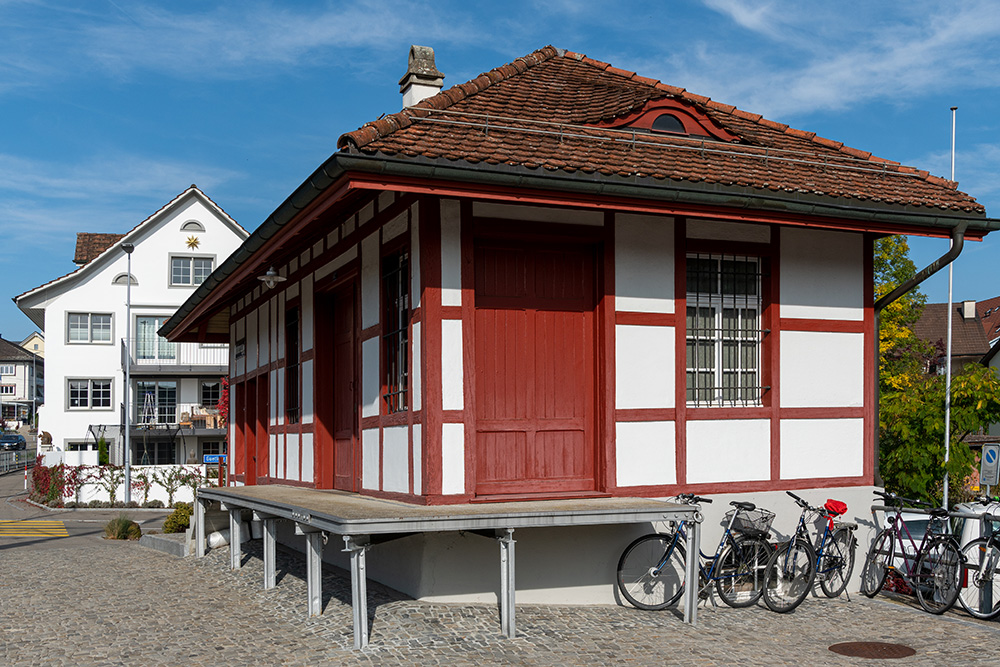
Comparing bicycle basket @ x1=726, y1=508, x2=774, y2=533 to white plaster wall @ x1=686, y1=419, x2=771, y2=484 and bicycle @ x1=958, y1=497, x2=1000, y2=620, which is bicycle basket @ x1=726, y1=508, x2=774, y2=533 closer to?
white plaster wall @ x1=686, y1=419, x2=771, y2=484

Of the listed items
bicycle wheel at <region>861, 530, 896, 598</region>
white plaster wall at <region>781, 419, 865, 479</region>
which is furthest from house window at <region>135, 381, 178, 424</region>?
bicycle wheel at <region>861, 530, 896, 598</region>

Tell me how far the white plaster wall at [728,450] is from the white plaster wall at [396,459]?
2.90 metres

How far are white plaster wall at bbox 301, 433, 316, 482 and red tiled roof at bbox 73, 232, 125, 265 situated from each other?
35694 millimetres

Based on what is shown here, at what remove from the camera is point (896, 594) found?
10.9 meters

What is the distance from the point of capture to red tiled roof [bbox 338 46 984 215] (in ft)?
30.3

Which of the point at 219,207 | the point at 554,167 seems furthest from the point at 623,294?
the point at 219,207

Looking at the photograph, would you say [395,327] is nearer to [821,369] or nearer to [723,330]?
[723,330]

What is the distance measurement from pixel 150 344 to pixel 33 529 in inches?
728

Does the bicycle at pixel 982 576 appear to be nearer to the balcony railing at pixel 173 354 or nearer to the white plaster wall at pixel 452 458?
the white plaster wall at pixel 452 458

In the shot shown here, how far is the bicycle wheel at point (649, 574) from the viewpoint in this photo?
971cm

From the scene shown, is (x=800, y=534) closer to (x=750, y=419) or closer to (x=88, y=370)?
(x=750, y=419)

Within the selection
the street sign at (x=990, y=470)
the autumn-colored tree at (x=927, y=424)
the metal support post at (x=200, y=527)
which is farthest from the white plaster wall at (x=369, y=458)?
the autumn-colored tree at (x=927, y=424)

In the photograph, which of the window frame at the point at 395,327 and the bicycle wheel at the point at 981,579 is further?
the window frame at the point at 395,327

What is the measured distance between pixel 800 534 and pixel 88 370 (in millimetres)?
38683
